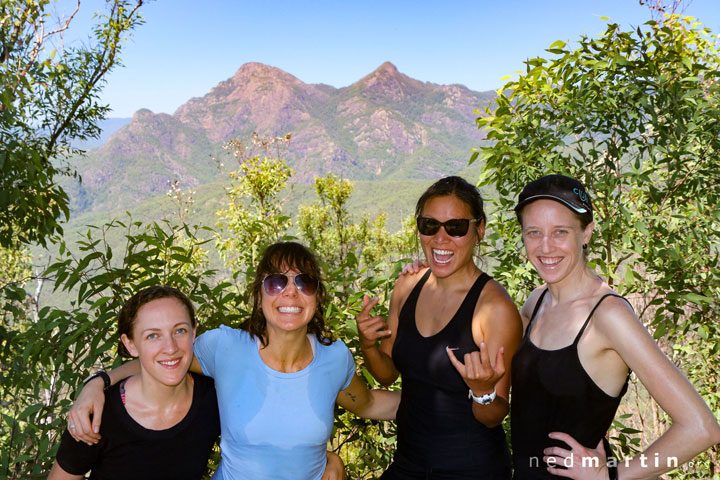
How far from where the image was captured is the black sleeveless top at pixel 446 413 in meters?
1.92

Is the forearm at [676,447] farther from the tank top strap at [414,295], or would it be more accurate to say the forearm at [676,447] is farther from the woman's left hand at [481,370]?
the tank top strap at [414,295]

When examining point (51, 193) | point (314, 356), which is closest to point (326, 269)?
point (314, 356)

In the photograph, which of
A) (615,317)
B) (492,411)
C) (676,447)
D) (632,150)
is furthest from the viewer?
(632,150)

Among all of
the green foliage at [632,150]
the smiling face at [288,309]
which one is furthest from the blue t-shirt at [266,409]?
the green foliage at [632,150]

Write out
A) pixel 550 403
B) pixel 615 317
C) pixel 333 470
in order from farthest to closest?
pixel 333 470, pixel 550 403, pixel 615 317

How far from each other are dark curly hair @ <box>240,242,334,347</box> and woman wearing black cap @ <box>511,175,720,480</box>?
80 centimetres

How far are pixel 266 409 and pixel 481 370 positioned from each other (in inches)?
30.3

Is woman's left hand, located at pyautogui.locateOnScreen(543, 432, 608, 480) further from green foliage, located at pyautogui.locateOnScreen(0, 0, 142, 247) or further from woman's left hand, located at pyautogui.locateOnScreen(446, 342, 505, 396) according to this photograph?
green foliage, located at pyautogui.locateOnScreen(0, 0, 142, 247)

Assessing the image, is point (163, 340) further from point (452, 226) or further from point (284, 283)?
point (452, 226)

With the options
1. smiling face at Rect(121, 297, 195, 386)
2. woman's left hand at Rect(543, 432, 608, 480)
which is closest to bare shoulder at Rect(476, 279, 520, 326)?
woman's left hand at Rect(543, 432, 608, 480)

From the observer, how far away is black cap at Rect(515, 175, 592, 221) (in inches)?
67.8

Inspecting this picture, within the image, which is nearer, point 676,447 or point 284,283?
point 676,447

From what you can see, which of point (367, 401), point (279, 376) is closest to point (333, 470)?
point (367, 401)

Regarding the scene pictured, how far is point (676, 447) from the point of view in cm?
141
